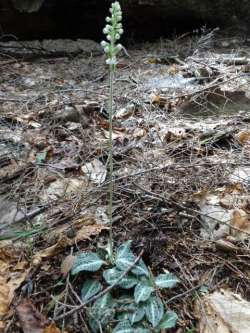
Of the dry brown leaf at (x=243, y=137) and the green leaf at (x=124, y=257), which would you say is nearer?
the green leaf at (x=124, y=257)

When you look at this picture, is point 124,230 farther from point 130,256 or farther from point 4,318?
point 4,318

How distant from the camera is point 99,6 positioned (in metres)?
6.06

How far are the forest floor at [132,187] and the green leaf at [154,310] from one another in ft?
0.25

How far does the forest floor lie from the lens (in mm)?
1612

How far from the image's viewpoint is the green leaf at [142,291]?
1459mm

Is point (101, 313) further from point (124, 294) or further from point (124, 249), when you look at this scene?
point (124, 249)

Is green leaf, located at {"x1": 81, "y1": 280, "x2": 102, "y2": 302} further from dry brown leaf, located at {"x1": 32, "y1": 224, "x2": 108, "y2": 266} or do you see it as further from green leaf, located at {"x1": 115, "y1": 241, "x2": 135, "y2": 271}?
dry brown leaf, located at {"x1": 32, "y1": 224, "x2": 108, "y2": 266}

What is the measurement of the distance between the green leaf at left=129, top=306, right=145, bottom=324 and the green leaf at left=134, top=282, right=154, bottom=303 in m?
0.03

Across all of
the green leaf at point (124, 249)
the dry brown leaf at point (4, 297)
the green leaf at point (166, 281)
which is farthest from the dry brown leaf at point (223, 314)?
the dry brown leaf at point (4, 297)

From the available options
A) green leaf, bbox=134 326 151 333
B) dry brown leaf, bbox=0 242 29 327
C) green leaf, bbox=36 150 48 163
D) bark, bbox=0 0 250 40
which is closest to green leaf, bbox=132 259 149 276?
green leaf, bbox=134 326 151 333

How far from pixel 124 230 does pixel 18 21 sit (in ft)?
16.1

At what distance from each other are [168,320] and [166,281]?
15 centimetres

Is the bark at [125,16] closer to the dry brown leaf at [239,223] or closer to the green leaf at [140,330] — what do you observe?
the dry brown leaf at [239,223]

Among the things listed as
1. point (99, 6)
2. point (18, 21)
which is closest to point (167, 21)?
point (99, 6)
